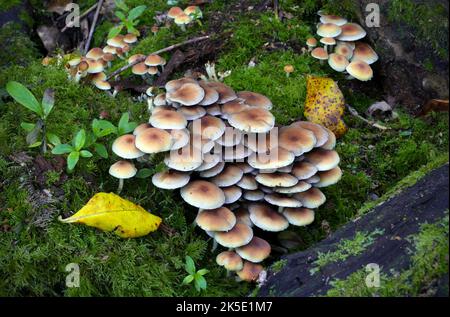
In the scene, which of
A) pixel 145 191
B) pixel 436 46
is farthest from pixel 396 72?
pixel 145 191

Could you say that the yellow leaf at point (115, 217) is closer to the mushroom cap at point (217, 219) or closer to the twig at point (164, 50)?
the mushroom cap at point (217, 219)

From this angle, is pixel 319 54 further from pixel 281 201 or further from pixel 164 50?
pixel 281 201

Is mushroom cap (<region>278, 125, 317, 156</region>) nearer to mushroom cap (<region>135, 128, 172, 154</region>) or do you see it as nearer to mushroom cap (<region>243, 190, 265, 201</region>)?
mushroom cap (<region>243, 190, 265, 201</region>)

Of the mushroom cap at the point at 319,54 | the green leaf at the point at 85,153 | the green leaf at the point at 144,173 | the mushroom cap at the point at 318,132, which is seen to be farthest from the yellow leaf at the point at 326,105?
the green leaf at the point at 85,153

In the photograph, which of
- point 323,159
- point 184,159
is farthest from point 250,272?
point 323,159

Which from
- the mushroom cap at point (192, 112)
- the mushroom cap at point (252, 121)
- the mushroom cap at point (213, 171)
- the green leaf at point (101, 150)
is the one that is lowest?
the green leaf at point (101, 150)

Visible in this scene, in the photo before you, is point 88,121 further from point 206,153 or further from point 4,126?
point 206,153

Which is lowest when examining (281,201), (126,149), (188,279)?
(188,279)
